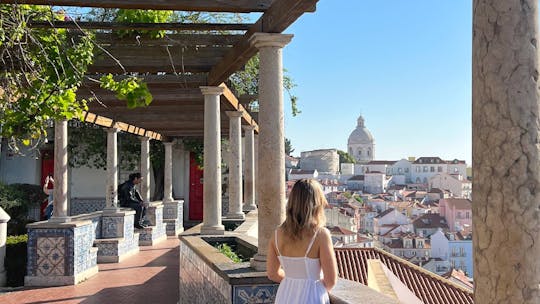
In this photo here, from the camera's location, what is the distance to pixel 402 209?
227 feet

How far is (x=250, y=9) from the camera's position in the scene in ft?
14.9

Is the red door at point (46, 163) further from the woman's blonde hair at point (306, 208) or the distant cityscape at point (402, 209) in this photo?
the woman's blonde hair at point (306, 208)

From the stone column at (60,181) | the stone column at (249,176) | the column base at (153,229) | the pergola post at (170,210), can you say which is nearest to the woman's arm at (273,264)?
the stone column at (60,181)

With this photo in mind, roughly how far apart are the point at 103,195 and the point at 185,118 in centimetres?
736

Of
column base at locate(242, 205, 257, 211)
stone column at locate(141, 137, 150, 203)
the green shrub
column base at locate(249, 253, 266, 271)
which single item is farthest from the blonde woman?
stone column at locate(141, 137, 150, 203)

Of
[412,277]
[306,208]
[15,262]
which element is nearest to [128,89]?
[306,208]

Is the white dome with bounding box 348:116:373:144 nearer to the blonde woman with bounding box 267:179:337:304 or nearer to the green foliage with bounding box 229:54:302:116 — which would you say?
the green foliage with bounding box 229:54:302:116

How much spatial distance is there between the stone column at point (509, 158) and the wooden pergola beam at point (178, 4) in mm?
2989

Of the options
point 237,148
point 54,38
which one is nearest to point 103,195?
point 237,148

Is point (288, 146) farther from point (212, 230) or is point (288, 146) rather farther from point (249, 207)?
point (212, 230)

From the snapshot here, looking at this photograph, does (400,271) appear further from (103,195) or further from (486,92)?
(486,92)

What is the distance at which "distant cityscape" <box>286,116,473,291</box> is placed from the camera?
49112 mm

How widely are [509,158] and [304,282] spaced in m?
1.35

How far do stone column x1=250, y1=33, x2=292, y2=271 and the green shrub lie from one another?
6.24m
